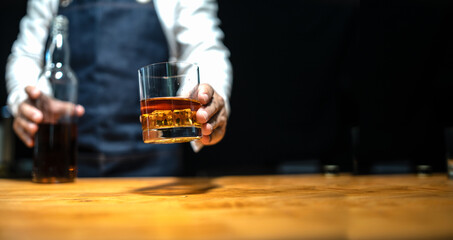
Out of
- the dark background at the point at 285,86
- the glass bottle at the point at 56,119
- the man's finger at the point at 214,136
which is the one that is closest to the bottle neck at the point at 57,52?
the glass bottle at the point at 56,119

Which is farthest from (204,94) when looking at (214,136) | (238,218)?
(238,218)

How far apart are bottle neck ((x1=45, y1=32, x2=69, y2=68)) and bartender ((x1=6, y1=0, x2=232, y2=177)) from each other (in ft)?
1.74

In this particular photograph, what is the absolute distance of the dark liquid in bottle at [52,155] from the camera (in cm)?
102

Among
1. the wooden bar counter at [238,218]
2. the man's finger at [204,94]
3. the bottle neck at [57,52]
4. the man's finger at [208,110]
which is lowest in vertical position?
the wooden bar counter at [238,218]

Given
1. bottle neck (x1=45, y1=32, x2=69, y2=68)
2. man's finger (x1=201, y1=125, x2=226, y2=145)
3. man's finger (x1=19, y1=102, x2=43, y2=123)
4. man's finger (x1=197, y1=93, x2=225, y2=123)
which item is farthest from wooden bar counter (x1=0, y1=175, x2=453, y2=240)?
bottle neck (x1=45, y1=32, x2=69, y2=68)

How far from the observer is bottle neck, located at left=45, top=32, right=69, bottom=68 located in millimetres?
1081

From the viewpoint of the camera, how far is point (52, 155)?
1.02m

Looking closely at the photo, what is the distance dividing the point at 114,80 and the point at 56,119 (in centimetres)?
66

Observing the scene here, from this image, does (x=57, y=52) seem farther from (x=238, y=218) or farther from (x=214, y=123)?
(x=238, y=218)

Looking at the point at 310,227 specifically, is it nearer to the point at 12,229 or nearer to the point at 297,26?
the point at 12,229

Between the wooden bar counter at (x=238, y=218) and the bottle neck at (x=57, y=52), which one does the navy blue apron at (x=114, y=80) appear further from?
the wooden bar counter at (x=238, y=218)

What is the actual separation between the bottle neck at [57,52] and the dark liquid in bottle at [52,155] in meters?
0.19

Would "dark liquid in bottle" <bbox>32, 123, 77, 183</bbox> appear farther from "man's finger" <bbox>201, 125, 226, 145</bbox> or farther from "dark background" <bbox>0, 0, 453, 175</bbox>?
"dark background" <bbox>0, 0, 453, 175</bbox>

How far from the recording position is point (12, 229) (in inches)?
14.9
